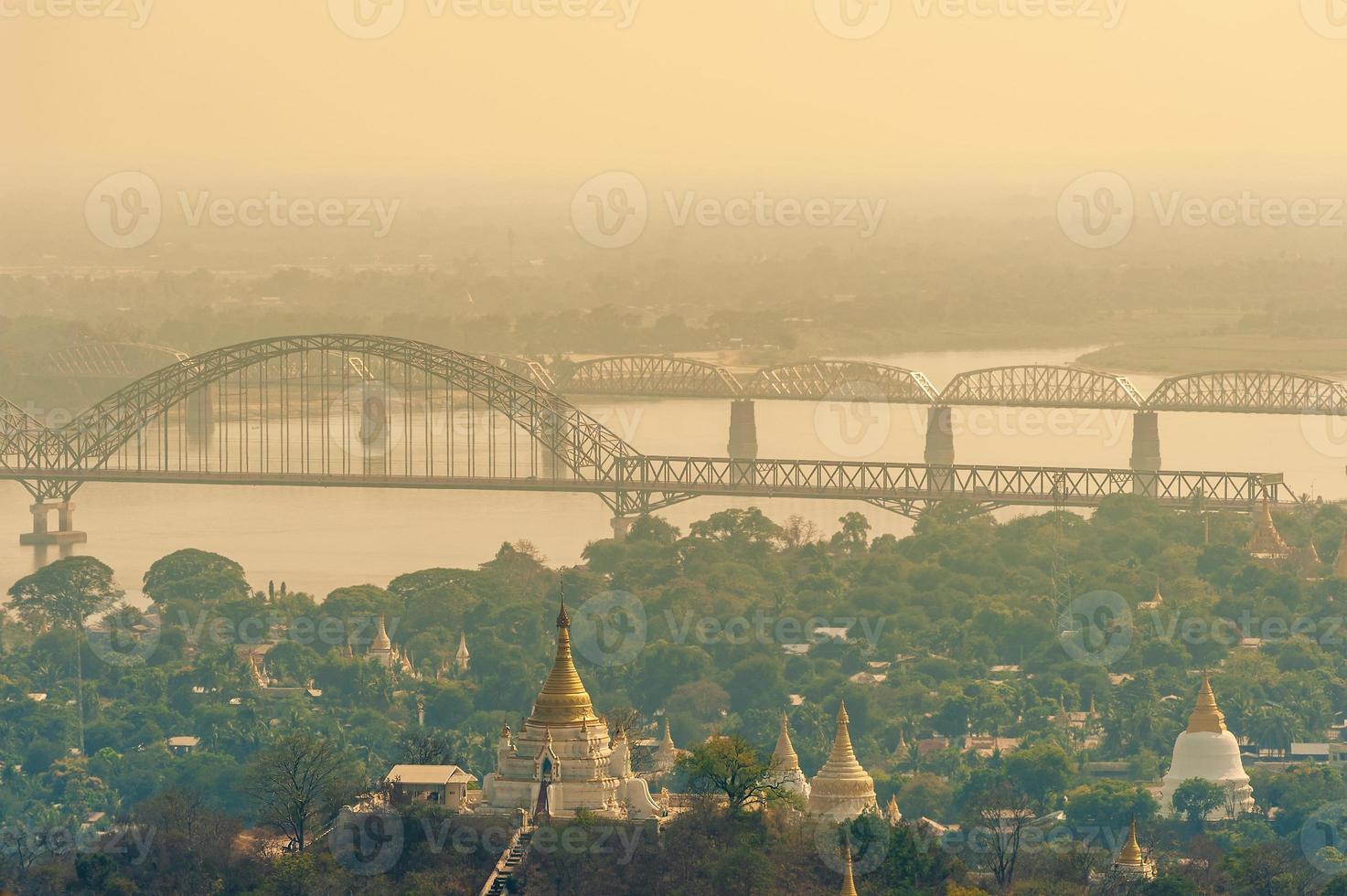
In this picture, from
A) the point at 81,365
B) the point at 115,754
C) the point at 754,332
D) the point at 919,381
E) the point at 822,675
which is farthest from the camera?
the point at 754,332

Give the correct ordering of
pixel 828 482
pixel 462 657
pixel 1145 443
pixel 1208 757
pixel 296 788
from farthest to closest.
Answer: pixel 1145 443 → pixel 828 482 → pixel 462 657 → pixel 1208 757 → pixel 296 788

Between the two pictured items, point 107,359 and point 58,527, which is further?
point 107,359

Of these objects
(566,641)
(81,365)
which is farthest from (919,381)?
(566,641)

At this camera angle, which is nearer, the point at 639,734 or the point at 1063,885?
the point at 1063,885

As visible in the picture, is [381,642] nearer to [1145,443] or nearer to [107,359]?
[1145,443]

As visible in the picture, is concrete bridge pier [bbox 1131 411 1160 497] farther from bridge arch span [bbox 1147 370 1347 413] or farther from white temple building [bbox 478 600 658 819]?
white temple building [bbox 478 600 658 819]

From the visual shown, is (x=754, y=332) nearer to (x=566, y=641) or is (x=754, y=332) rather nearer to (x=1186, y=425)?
(x=1186, y=425)

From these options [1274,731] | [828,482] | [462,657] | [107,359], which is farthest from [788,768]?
[107,359]
